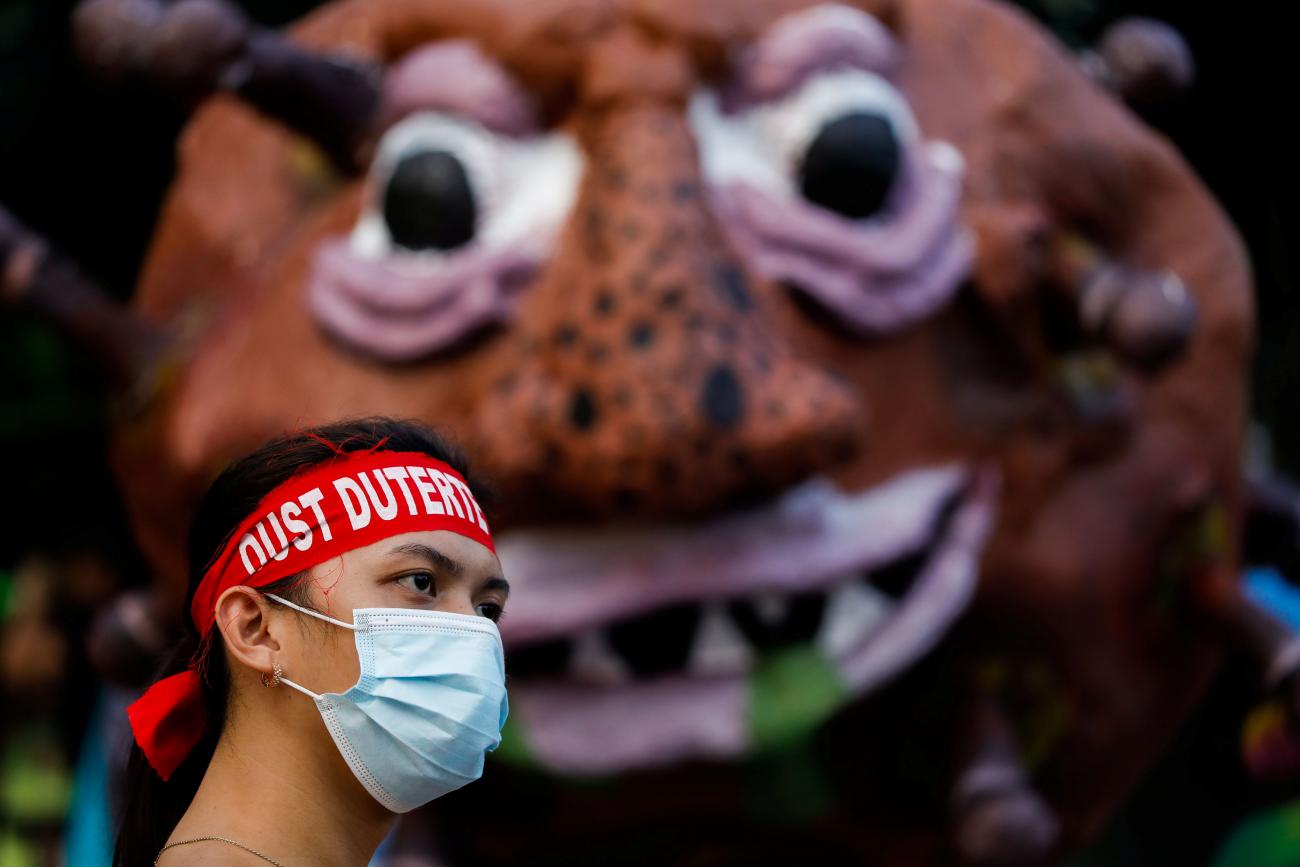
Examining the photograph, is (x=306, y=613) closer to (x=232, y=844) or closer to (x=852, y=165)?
(x=232, y=844)

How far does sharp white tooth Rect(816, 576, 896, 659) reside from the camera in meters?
1.85

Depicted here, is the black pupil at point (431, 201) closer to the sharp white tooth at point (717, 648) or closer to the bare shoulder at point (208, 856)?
the sharp white tooth at point (717, 648)

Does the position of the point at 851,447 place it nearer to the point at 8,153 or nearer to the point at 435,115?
the point at 435,115

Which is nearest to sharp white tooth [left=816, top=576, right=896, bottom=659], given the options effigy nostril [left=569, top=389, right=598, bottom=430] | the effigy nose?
the effigy nose

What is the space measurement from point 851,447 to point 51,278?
3.19 ft

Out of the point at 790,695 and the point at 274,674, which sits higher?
the point at 274,674

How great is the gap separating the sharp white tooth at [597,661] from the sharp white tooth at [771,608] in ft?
0.49

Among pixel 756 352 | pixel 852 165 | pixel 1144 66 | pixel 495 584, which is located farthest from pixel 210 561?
pixel 1144 66

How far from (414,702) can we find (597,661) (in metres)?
0.80

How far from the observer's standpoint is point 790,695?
1.81 m

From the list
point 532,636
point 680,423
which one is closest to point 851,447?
point 680,423

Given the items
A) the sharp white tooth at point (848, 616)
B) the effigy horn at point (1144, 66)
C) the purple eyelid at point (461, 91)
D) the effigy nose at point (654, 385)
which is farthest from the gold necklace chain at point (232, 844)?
the effigy horn at point (1144, 66)

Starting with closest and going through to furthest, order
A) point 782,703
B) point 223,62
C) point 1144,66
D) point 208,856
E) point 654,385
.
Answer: point 208,856
point 654,385
point 782,703
point 223,62
point 1144,66

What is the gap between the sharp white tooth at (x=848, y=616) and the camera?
1851mm
